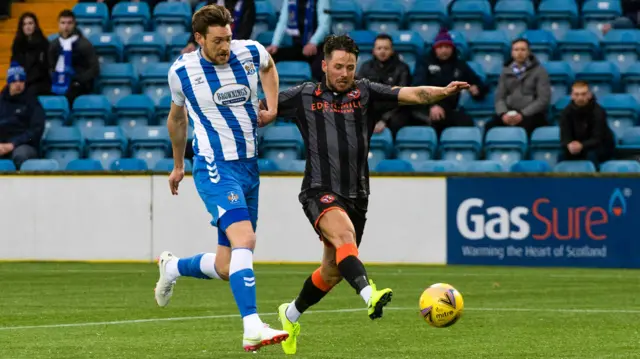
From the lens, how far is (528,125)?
1694cm

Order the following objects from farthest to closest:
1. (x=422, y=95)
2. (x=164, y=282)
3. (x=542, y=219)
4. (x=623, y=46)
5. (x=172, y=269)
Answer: (x=623, y=46)
(x=542, y=219)
(x=164, y=282)
(x=172, y=269)
(x=422, y=95)

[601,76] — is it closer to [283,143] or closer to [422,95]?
[283,143]

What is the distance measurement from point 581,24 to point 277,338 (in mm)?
12934

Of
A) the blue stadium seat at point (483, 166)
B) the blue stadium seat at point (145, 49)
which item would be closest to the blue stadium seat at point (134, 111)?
the blue stadium seat at point (145, 49)

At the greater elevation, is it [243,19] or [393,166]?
[243,19]

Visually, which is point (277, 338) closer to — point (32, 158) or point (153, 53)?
point (32, 158)

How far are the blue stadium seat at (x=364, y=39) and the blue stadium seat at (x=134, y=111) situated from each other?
10.2ft

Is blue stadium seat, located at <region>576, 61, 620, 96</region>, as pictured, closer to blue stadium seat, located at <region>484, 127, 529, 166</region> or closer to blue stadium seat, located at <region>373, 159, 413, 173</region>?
blue stadium seat, located at <region>484, 127, 529, 166</region>

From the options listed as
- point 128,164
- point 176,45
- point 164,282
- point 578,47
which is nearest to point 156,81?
point 176,45

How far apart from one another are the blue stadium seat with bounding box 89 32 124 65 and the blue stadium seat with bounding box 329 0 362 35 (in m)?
3.34

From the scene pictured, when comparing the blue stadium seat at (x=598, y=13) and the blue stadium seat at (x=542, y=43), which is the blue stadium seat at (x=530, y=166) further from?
the blue stadium seat at (x=598, y=13)

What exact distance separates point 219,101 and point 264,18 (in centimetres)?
1167

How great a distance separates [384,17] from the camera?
19.3 meters

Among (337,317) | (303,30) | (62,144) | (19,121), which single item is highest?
(303,30)
